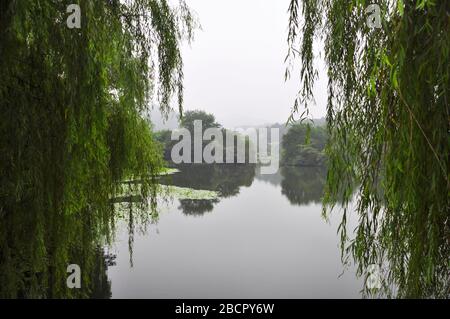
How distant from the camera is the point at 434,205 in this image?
55.0 inches

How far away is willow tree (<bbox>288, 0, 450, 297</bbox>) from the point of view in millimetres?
1312

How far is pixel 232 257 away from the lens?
8125 mm

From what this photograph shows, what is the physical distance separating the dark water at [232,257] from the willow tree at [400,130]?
2664 mm

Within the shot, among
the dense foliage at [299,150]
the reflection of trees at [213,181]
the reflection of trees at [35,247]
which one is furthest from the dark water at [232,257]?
the dense foliage at [299,150]

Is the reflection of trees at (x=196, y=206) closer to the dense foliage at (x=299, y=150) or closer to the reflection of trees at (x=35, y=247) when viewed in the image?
the reflection of trees at (x=35, y=247)

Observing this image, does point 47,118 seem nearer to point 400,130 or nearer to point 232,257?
point 400,130

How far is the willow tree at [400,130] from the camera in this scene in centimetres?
131

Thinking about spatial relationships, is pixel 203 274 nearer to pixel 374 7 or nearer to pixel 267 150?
pixel 374 7

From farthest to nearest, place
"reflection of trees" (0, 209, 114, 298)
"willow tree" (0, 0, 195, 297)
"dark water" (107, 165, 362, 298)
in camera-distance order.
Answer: "dark water" (107, 165, 362, 298), "reflection of trees" (0, 209, 114, 298), "willow tree" (0, 0, 195, 297)

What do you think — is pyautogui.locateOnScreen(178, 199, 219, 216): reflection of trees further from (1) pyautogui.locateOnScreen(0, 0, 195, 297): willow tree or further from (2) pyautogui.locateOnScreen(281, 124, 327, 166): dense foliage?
(2) pyautogui.locateOnScreen(281, 124, 327, 166): dense foliage

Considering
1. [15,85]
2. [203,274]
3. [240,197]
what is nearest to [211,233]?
[203,274]

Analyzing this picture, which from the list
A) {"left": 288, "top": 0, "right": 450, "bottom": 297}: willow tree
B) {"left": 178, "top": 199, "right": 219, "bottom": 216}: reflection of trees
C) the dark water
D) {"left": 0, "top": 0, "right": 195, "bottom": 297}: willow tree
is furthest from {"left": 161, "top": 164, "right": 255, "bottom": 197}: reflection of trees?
{"left": 288, "top": 0, "right": 450, "bottom": 297}: willow tree

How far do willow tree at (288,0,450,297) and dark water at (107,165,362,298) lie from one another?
266 cm
